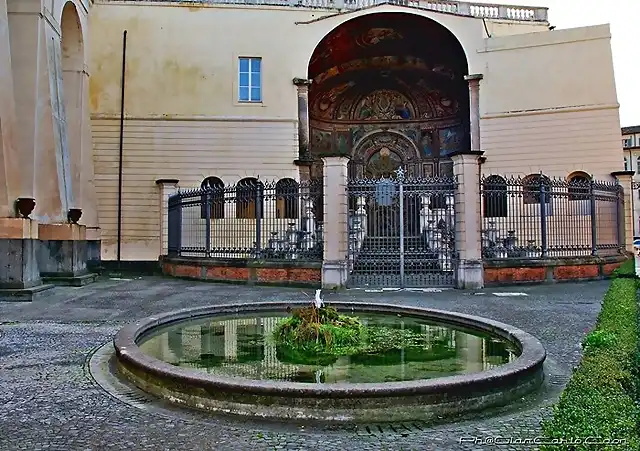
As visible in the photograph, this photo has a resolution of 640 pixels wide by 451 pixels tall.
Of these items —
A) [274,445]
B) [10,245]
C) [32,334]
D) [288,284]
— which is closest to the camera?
[274,445]

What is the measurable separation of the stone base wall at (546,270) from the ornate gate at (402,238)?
3.70ft

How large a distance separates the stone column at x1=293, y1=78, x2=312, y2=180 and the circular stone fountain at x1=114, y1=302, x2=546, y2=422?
13.8m

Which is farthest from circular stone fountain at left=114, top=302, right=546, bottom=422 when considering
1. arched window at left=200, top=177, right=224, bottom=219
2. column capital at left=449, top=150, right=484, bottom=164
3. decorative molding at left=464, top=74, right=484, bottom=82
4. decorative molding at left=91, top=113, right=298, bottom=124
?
decorative molding at left=464, top=74, right=484, bottom=82

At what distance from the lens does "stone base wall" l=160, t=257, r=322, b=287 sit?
48.4ft

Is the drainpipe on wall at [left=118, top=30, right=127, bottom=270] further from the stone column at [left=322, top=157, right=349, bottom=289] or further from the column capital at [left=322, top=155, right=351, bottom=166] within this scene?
the column capital at [left=322, top=155, right=351, bottom=166]

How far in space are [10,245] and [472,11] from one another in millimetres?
21587

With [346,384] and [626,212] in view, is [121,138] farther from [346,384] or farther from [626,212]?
[346,384]

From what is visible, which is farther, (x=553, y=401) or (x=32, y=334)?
(x=32, y=334)

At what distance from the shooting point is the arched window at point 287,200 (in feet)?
50.3

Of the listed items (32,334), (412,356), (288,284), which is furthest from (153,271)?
(412,356)

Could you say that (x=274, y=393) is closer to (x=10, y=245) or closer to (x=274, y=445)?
(x=274, y=445)

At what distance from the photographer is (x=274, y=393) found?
460 cm

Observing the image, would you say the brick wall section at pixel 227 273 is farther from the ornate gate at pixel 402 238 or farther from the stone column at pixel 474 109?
the stone column at pixel 474 109

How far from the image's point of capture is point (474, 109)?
75.3 feet
